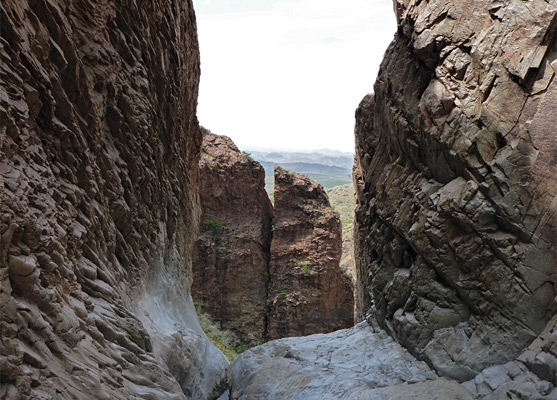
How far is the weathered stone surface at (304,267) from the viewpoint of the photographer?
26.7 m

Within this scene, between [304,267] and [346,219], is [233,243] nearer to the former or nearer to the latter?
[304,267]

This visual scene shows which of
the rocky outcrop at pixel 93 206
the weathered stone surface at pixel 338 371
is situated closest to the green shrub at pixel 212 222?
the rocky outcrop at pixel 93 206

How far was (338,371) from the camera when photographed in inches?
376

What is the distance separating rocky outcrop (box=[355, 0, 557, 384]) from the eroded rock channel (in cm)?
3

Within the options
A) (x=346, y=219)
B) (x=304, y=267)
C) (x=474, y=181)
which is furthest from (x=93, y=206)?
(x=346, y=219)

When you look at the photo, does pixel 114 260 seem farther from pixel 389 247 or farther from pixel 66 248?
pixel 389 247

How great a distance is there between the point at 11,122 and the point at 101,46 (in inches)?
135

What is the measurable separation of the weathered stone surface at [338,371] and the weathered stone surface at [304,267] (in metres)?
14.5

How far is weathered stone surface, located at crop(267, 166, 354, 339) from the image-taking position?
87.7ft

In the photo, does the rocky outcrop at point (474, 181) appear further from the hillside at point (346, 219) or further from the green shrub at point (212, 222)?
the green shrub at point (212, 222)

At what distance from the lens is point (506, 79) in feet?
24.7

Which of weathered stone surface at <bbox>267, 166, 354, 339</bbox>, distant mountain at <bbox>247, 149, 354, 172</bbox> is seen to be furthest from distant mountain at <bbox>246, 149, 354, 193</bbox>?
weathered stone surface at <bbox>267, 166, 354, 339</bbox>

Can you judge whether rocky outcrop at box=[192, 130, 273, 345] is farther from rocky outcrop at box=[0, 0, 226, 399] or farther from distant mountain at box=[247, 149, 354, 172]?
distant mountain at box=[247, 149, 354, 172]

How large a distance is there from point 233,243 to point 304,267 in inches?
201
